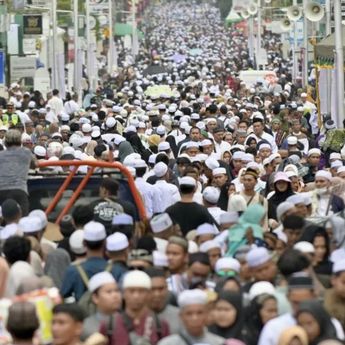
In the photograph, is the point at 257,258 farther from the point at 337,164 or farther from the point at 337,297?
the point at 337,164

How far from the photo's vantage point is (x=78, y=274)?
13.7 meters

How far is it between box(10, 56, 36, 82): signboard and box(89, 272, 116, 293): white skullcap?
142 ft

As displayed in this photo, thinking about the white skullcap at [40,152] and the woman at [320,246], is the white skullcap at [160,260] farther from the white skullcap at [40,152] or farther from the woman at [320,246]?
the white skullcap at [40,152]

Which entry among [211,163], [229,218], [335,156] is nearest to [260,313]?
[229,218]

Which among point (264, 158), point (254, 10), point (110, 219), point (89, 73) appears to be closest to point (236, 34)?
point (254, 10)

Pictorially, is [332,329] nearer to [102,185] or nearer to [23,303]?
[23,303]

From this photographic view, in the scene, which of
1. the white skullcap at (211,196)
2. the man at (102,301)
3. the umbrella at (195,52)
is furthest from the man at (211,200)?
the umbrella at (195,52)

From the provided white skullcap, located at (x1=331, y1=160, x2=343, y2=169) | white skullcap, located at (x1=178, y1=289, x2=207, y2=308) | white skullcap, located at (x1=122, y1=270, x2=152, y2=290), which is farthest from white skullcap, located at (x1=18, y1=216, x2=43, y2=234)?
white skullcap, located at (x1=331, y1=160, x2=343, y2=169)

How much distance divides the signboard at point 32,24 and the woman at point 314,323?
5053 centimetres

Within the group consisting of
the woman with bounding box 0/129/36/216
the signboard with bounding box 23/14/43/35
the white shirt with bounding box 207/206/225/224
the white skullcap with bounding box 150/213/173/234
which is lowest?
the white shirt with bounding box 207/206/225/224

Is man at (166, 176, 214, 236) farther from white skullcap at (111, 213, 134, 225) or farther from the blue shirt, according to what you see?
the blue shirt

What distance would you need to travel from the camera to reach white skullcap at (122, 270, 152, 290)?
11.9 metres

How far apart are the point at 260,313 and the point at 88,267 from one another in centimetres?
198

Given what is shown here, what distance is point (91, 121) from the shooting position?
34750 millimetres
